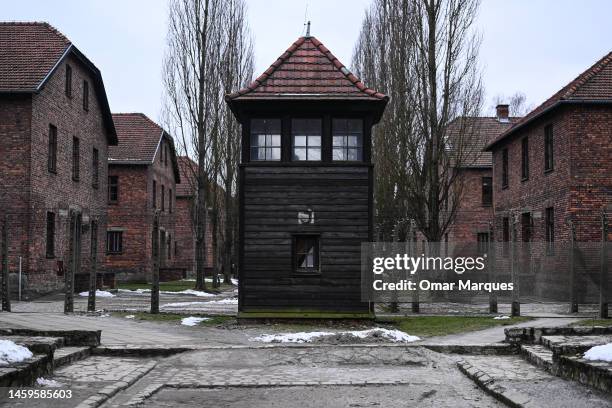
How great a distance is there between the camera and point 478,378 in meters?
9.41

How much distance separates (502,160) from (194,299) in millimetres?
14900

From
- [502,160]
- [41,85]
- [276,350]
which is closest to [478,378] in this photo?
[276,350]

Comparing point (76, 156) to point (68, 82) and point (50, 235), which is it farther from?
point (50, 235)

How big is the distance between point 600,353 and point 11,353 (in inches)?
266

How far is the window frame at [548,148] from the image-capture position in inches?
998

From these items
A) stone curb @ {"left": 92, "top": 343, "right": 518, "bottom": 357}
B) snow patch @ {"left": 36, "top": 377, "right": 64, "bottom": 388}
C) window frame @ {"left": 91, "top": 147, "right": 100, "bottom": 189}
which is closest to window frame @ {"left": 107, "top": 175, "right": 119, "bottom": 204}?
window frame @ {"left": 91, "top": 147, "right": 100, "bottom": 189}

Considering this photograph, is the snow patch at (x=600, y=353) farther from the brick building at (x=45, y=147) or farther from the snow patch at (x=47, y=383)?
the brick building at (x=45, y=147)

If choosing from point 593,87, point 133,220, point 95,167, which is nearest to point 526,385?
point 593,87

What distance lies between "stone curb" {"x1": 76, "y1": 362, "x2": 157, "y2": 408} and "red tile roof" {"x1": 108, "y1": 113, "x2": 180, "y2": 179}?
101 ft

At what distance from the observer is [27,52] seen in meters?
25.9

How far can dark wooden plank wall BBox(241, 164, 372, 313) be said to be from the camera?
16.3 meters

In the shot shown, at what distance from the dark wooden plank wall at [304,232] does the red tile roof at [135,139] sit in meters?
24.7

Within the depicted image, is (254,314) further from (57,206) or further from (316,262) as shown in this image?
(57,206)

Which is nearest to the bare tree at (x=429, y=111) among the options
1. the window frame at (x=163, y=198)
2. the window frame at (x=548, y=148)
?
the window frame at (x=548, y=148)
